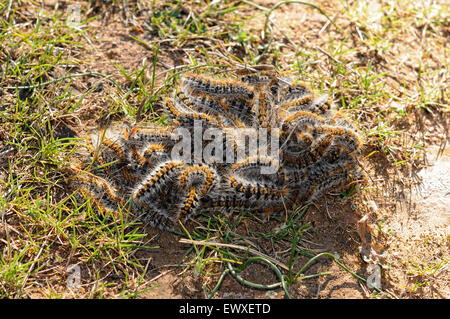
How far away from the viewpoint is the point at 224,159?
15.0ft

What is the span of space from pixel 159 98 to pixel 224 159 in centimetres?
124

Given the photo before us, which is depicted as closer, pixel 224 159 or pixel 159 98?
pixel 224 159

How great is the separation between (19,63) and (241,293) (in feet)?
11.5

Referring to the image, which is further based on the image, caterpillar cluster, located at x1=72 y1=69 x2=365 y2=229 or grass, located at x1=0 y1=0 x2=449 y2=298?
caterpillar cluster, located at x1=72 y1=69 x2=365 y2=229

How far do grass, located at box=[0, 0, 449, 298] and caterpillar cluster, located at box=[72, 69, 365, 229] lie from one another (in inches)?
8.7

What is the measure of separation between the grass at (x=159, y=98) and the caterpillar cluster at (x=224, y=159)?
220 mm

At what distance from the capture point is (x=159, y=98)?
5305 mm

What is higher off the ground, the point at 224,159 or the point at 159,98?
the point at 159,98

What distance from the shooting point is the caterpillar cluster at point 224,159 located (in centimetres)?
442

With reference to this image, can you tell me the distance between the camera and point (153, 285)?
4.12 m

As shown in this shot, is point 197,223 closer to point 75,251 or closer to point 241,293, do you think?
point 241,293

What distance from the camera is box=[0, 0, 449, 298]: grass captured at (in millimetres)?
4219

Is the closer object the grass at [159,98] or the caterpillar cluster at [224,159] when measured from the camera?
the grass at [159,98]

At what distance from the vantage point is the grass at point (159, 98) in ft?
13.8
